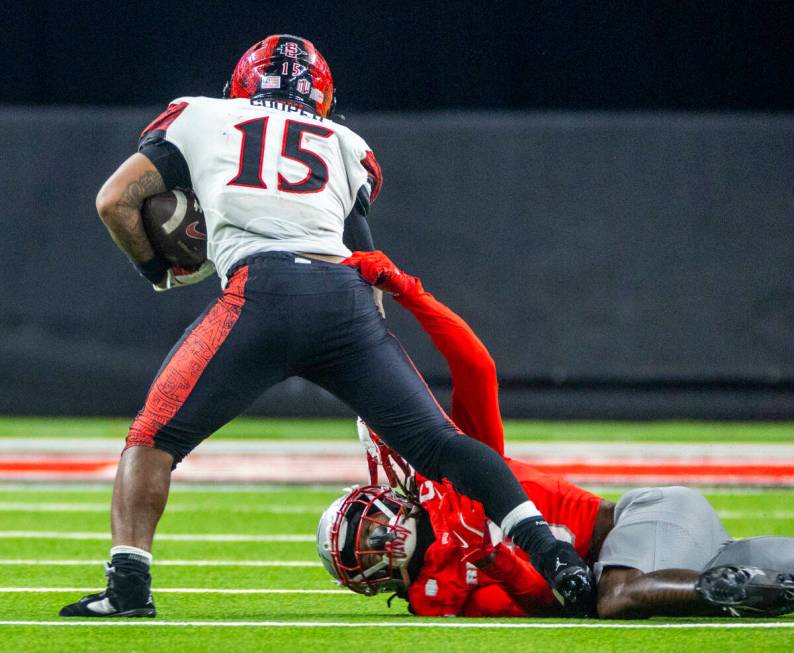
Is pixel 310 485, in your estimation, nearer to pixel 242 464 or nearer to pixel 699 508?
pixel 242 464

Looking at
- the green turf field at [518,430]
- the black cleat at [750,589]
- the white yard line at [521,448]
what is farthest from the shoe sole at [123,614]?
the green turf field at [518,430]

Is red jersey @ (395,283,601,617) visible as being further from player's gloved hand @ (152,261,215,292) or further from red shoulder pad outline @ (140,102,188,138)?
red shoulder pad outline @ (140,102,188,138)

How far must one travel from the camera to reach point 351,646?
322cm

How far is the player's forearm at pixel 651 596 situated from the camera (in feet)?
11.2

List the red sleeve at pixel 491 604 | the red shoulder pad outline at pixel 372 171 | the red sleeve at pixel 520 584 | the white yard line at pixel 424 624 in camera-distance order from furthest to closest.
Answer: the red shoulder pad outline at pixel 372 171
the red sleeve at pixel 491 604
the red sleeve at pixel 520 584
the white yard line at pixel 424 624

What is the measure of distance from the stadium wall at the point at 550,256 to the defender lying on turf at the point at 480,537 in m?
7.17

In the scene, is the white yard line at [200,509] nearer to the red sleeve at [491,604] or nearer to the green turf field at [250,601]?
the green turf field at [250,601]

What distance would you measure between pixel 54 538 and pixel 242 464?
2990 mm

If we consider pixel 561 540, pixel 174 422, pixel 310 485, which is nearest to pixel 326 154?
pixel 174 422

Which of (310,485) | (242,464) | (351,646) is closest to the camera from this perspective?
(351,646)

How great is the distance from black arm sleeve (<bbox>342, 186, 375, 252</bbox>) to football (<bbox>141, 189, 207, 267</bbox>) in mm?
444

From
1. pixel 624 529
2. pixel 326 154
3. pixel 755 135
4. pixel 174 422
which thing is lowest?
Answer: pixel 624 529

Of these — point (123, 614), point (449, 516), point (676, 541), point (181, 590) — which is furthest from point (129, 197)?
point (676, 541)

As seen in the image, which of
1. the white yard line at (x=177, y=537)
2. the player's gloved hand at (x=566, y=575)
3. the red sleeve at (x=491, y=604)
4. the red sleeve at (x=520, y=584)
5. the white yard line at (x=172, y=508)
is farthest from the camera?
the white yard line at (x=172, y=508)
